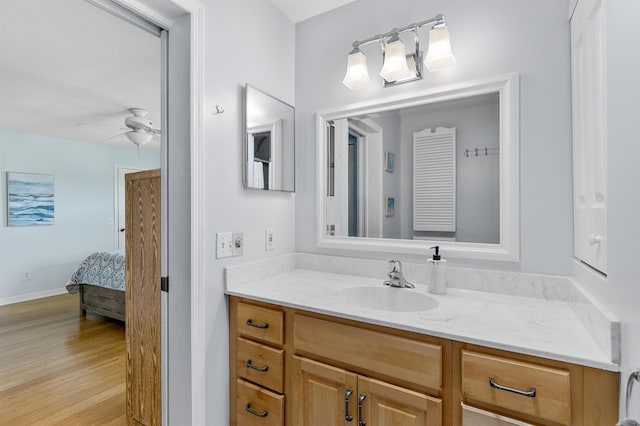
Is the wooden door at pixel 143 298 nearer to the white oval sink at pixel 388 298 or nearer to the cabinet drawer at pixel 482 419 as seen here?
the white oval sink at pixel 388 298

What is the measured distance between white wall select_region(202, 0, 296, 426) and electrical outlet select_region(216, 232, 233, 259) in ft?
0.07

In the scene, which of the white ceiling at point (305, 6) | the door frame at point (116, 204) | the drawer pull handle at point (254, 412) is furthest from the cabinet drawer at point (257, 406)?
the door frame at point (116, 204)

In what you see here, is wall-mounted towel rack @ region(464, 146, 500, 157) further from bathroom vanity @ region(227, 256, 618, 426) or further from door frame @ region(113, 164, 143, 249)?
door frame @ region(113, 164, 143, 249)

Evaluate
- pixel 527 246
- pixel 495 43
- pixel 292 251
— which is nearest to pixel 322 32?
pixel 495 43

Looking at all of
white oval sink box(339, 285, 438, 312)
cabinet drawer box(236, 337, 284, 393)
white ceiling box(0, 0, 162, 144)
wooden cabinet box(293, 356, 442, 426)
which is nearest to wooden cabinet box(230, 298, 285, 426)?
cabinet drawer box(236, 337, 284, 393)

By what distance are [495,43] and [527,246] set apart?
91cm

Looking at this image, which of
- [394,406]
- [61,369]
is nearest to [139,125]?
[61,369]

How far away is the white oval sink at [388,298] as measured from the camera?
144 centimetres

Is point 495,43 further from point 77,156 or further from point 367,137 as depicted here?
point 77,156

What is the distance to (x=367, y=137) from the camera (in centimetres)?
178

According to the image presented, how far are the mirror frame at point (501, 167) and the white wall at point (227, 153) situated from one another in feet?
1.71

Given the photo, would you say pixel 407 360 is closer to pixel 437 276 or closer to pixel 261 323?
pixel 437 276

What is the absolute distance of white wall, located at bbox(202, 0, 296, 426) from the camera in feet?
4.68

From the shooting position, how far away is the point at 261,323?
1393mm
